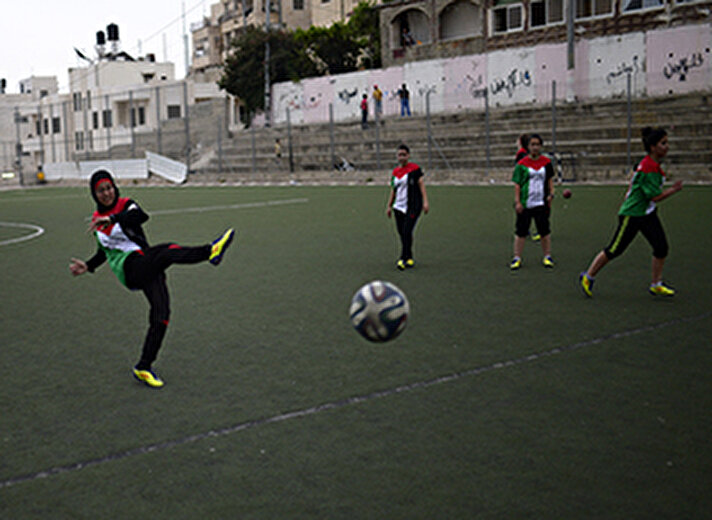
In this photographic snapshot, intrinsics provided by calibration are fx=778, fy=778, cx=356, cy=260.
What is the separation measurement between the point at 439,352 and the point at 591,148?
23369 millimetres

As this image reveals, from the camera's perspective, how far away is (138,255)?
17.0 ft

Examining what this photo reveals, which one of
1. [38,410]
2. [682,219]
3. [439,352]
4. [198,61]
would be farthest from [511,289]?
[198,61]

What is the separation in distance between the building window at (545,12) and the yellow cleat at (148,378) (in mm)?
36664

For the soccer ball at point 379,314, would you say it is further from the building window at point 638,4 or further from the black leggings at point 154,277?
the building window at point 638,4

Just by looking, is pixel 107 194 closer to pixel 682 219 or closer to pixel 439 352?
pixel 439 352

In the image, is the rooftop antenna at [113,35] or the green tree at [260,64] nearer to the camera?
the green tree at [260,64]

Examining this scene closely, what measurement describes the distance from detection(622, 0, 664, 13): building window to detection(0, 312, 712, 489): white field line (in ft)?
106

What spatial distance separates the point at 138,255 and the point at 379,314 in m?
1.74

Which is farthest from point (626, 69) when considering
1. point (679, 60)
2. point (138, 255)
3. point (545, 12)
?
point (138, 255)

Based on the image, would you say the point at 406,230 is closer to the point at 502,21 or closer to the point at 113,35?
the point at 502,21

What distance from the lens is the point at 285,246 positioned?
39.8 feet

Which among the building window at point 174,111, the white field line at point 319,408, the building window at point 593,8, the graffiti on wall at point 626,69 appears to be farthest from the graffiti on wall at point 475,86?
the building window at point 174,111

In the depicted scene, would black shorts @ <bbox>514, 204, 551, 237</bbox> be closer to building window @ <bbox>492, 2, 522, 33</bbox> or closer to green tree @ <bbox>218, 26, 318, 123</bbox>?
building window @ <bbox>492, 2, 522, 33</bbox>

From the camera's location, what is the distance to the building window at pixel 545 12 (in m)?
37.9
